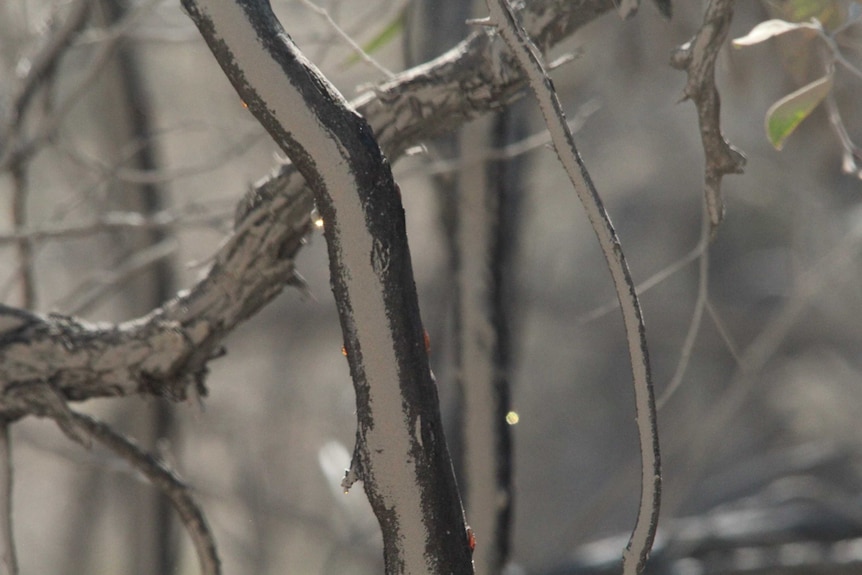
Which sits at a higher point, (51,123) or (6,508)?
(51,123)

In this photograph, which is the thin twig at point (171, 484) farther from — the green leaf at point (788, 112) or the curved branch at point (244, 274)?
the green leaf at point (788, 112)

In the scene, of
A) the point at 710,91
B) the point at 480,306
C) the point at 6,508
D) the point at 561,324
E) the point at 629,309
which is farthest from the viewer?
the point at 561,324

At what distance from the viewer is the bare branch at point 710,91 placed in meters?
0.63

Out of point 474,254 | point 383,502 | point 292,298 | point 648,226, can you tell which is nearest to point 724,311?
point 648,226

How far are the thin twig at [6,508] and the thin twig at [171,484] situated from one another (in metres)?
0.06

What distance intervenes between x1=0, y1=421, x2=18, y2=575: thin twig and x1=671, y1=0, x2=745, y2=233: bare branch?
1.87 ft

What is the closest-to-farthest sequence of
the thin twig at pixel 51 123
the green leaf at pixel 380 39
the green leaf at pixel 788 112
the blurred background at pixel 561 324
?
1. the green leaf at pixel 788 112
2. the green leaf at pixel 380 39
3. the thin twig at pixel 51 123
4. the blurred background at pixel 561 324

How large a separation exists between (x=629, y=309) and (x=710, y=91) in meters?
0.23

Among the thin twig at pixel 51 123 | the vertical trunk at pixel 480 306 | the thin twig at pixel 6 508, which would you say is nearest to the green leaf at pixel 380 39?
the vertical trunk at pixel 480 306

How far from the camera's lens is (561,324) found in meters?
3.89

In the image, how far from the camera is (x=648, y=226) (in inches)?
145

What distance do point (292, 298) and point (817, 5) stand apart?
2.83 meters

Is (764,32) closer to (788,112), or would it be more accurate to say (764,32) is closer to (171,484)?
(788,112)

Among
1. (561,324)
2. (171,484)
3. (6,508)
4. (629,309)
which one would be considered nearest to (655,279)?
(629,309)
